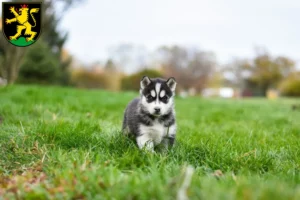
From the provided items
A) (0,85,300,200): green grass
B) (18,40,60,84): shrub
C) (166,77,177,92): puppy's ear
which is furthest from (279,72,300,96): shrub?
(166,77,177,92): puppy's ear

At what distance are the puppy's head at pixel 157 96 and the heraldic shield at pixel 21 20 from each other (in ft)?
7.11

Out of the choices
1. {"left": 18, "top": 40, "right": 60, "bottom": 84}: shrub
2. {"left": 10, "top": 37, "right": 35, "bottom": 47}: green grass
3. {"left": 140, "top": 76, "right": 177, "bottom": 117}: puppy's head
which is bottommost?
{"left": 18, "top": 40, "right": 60, "bottom": 84}: shrub

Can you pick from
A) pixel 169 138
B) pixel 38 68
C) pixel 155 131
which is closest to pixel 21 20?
pixel 155 131

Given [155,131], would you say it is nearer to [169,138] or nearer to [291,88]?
[169,138]

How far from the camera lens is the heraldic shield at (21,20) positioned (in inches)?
188

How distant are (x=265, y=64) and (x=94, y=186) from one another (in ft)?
166

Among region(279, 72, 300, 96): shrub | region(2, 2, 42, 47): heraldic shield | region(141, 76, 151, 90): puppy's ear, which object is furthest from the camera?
region(279, 72, 300, 96): shrub

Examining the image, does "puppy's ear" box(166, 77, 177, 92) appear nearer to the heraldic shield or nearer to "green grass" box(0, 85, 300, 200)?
"green grass" box(0, 85, 300, 200)

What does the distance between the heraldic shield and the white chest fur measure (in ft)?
8.21

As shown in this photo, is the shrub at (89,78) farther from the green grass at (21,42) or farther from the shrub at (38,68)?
the green grass at (21,42)

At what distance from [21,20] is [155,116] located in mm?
2769

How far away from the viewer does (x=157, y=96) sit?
3.72 meters

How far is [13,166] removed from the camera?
286 centimetres

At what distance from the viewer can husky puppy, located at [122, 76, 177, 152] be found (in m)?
3.62
